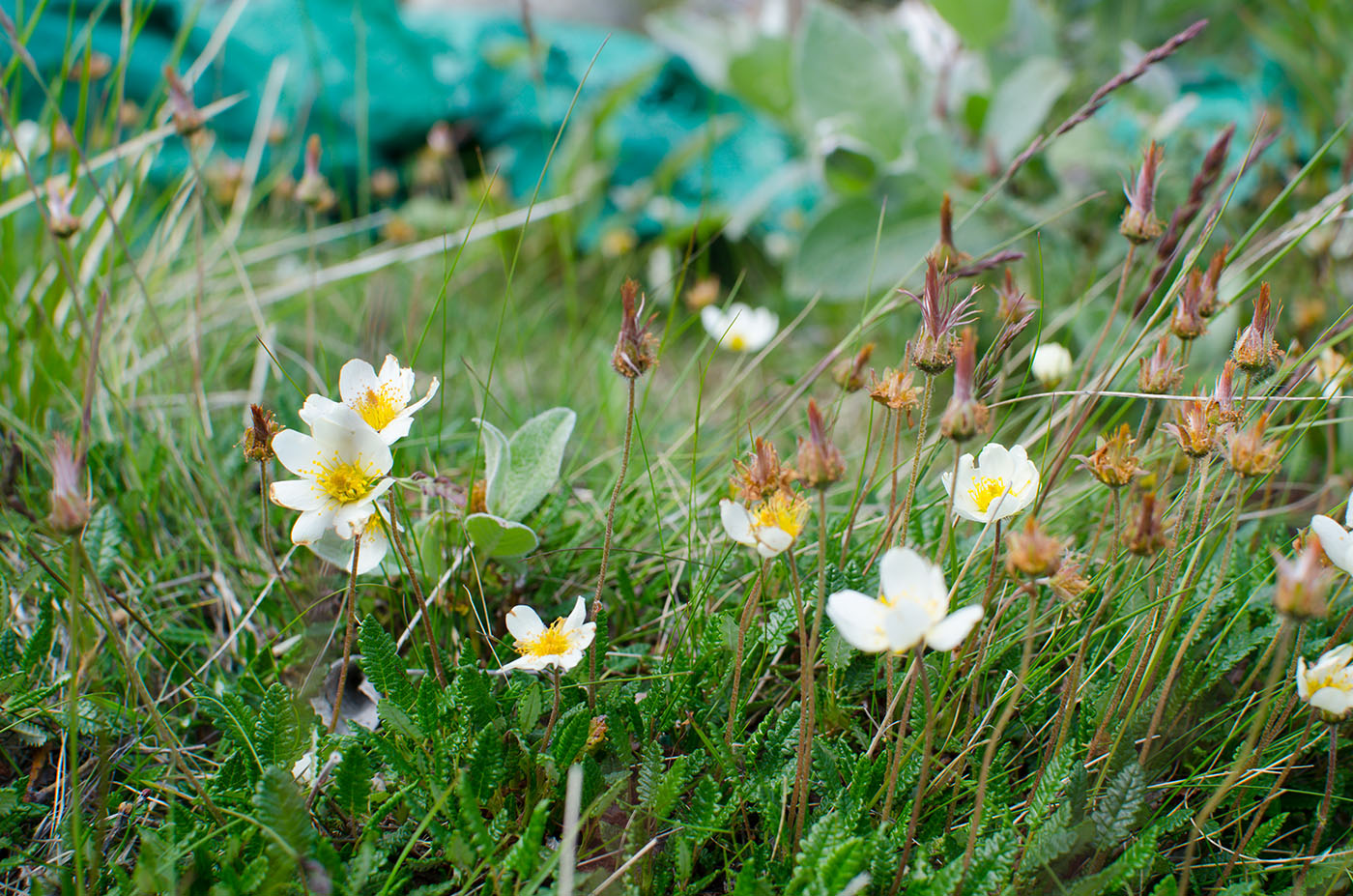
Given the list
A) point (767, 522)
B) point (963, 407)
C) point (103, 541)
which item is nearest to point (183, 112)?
point (103, 541)

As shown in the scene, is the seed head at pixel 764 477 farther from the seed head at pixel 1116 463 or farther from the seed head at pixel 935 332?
the seed head at pixel 1116 463

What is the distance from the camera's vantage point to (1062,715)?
35.4 inches

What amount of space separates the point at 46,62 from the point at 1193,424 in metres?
3.16

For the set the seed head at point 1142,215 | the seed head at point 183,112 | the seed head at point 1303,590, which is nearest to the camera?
the seed head at point 1303,590

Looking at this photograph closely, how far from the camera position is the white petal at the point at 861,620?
0.71 metres

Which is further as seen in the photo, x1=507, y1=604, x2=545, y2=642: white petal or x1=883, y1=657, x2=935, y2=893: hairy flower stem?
x1=507, y1=604, x2=545, y2=642: white petal

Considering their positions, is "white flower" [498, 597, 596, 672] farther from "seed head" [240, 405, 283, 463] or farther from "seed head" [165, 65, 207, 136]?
"seed head" [165, 65, 207, 136]

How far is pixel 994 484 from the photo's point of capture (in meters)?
0.95

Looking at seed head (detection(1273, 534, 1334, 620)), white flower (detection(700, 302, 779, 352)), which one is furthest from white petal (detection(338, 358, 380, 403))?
seed head (detection(1273, 534, 1334, 620))

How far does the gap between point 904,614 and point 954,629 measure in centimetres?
5

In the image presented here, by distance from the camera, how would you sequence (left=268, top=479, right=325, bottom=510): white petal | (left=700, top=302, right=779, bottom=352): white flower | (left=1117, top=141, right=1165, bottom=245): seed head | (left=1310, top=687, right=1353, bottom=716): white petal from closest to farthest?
(left=1310, top=687, right=1353, bottom=716): white petal, (left=268, top=479, right=325, bottom=510): white petal, (left=1117, top=141, right=1165, bottom=245): seed head, (left=700, top=302, right=779, bottom=352): white flower

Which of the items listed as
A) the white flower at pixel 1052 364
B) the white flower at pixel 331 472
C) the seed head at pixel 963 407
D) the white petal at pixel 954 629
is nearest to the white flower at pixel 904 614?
the white petal at pixel 954 629

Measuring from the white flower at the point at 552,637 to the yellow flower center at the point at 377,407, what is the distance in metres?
0.25

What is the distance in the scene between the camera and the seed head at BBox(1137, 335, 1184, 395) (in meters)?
0.94
